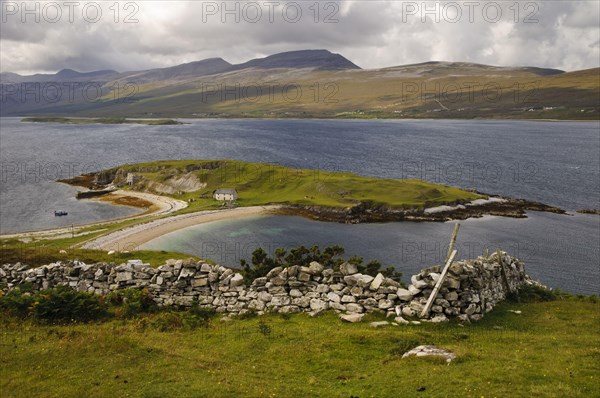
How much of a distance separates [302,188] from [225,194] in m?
19.9

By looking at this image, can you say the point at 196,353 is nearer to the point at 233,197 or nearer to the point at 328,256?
the point at 328,256

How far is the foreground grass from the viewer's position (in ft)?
48.5

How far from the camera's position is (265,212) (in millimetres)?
97500

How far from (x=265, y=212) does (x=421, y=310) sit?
7639cm

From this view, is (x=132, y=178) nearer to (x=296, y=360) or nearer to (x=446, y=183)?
(x=446, y=183)

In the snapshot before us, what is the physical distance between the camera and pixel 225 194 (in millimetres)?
107750

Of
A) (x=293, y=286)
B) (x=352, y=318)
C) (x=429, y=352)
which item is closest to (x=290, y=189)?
(x=293, y=286)

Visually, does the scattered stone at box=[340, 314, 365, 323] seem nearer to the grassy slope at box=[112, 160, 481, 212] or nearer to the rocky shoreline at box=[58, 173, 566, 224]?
the rocky shoreline at box=[58, 173, 566, 224]

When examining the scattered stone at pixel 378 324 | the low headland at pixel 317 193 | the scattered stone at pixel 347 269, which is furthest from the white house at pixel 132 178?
the scattered stone at pixel 378 324

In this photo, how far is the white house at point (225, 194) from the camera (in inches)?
4213

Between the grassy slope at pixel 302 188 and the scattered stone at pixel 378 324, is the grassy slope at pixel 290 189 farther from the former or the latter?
the scattered stone at pixel 378 324

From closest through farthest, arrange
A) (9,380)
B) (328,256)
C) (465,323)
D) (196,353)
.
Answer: (9,380) < (196,353) < (465,323) < (328,256)

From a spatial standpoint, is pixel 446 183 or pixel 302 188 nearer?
pixel 302 188

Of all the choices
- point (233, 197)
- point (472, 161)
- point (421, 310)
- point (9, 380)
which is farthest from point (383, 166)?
point (9, 380)
